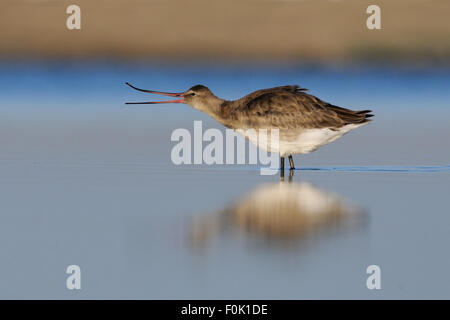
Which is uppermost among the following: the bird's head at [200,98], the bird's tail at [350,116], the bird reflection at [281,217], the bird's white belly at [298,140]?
the bird's head at [200,98]

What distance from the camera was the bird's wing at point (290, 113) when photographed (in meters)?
9.62

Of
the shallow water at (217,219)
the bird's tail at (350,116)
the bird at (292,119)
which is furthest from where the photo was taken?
the bird's tail at (350,116)

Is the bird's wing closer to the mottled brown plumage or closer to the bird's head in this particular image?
the mottled brown plumage

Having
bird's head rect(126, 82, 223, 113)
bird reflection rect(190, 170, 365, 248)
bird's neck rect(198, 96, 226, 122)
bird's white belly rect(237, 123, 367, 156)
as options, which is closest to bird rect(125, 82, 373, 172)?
bird's white belly rect(237, 123, 367, 156)

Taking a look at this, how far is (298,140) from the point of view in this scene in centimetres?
966

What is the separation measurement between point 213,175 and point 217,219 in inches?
92.1

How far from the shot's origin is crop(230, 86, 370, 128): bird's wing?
9.62 meters

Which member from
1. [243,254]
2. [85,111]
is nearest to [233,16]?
[85,111]

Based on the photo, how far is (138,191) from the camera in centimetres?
828

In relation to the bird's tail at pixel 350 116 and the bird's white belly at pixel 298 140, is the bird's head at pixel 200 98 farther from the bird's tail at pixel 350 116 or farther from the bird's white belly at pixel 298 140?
the bird's tail at pixel 350 116

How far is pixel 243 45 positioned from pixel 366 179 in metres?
8.70

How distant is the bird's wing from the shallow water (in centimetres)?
52

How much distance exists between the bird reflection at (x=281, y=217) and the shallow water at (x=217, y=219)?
15 mm

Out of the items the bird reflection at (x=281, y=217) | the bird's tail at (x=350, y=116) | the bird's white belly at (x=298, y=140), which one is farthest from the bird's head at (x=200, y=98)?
the bird reflection at (x=281, y=217)
